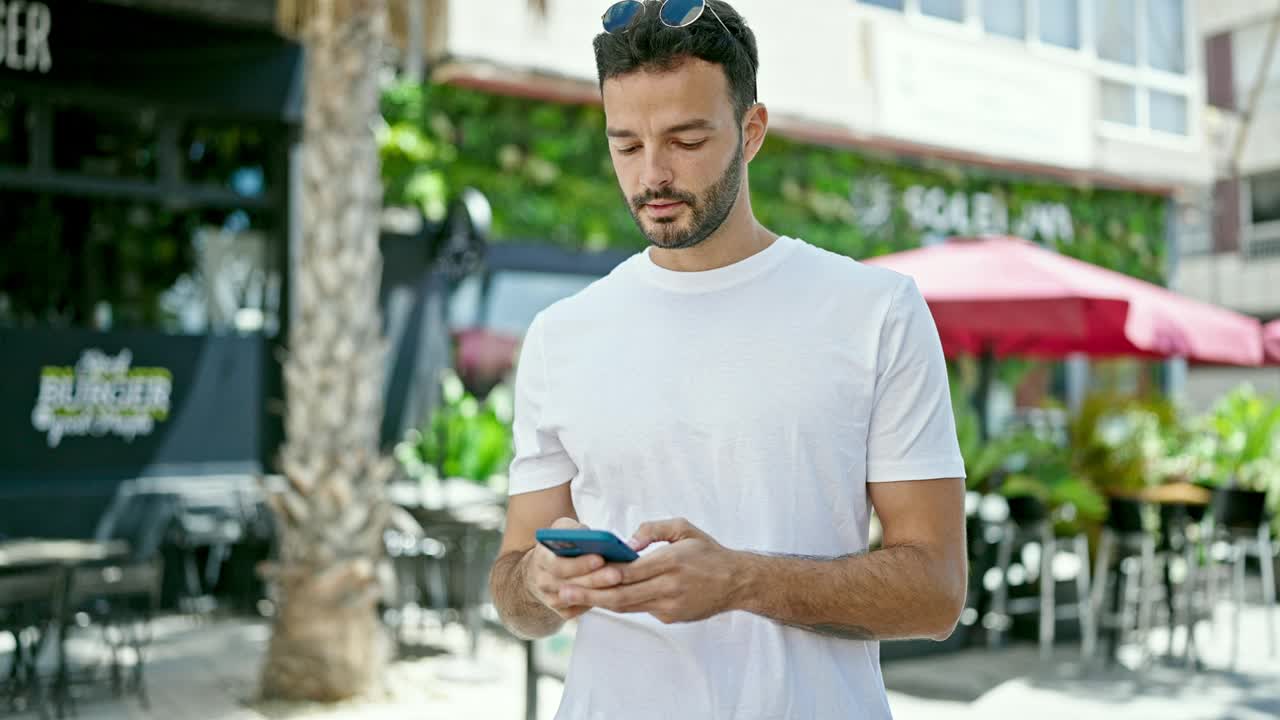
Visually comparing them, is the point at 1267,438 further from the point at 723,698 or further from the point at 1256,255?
the point at 1256,255

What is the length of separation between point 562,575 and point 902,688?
6.56m

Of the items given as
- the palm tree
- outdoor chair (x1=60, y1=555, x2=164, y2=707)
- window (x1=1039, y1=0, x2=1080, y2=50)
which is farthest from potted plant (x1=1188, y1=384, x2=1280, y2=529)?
outdoor chair (x1=60, y1=555, x2=164, y2=707)

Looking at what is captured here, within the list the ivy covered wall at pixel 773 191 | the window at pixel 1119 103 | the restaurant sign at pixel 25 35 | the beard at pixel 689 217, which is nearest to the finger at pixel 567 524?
the beard at pixel 689 217

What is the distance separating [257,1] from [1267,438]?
10611 mm

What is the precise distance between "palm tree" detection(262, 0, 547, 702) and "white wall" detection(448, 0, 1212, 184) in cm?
450

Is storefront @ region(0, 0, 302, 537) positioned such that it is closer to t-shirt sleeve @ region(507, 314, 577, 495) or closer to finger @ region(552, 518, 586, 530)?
t-shirt sleeve @ region(507, 314, 577, 495)

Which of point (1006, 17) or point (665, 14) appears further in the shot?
point (1006, 17)

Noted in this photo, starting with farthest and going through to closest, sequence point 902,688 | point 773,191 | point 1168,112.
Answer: point 1168,112
point 773,191
point 902,688

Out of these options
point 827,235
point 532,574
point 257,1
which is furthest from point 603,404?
point 827,235

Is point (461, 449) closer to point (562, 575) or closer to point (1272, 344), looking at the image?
point (1272, 344)

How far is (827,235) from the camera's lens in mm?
15430

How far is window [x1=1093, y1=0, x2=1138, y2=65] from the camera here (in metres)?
18.4

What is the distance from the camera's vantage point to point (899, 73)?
1543cm

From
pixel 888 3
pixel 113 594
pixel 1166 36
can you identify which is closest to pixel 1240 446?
pixel 888 3
